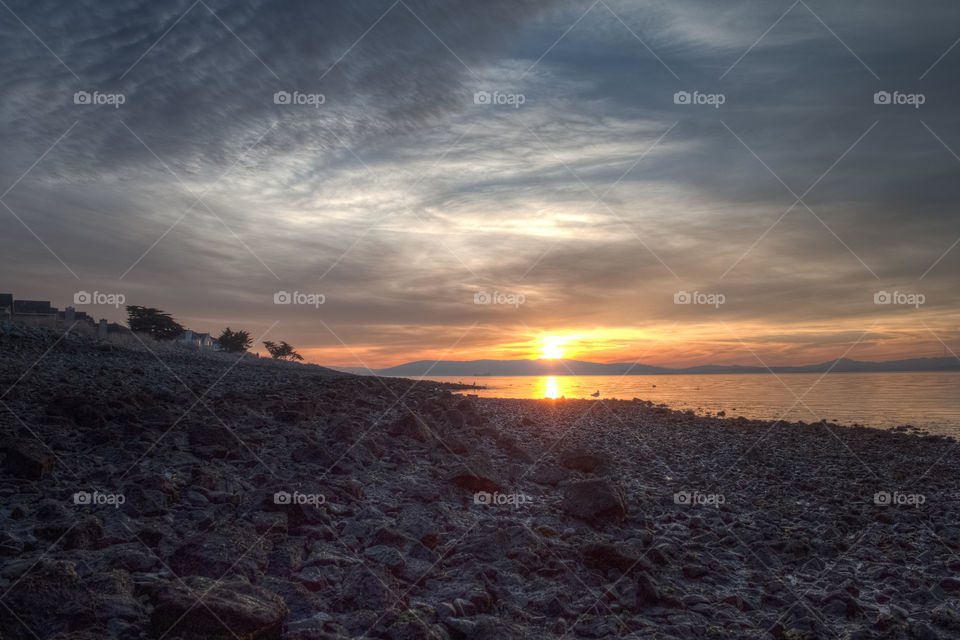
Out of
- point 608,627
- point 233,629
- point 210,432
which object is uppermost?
point 210,432

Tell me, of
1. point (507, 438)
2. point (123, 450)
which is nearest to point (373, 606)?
point (123, 450)

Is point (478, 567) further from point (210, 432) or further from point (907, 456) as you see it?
point (907, 456)

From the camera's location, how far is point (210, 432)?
12.1 meters

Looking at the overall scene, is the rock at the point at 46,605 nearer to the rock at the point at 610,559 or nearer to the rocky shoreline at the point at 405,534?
the rocky shoreline at the point at 405,534

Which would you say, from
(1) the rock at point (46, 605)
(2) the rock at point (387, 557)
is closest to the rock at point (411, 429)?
(2) the rock at point (387, 557)

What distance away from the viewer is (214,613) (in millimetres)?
5543

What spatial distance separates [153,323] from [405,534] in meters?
62.1

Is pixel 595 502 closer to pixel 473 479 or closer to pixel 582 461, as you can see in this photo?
pixel 473 479

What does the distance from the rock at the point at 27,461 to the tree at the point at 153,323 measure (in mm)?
55146

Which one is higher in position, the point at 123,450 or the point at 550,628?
the point at 123,450

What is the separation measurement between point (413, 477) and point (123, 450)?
19.2 feet

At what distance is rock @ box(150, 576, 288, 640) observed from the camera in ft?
18.0


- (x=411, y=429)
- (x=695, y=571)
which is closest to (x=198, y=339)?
(x=411, y=429)

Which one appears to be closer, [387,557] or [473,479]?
[387,557]
